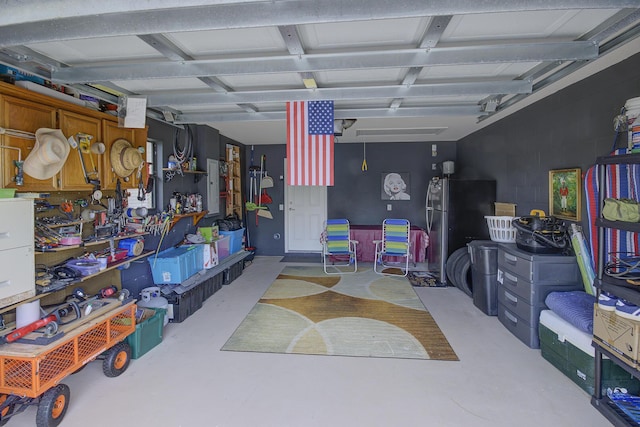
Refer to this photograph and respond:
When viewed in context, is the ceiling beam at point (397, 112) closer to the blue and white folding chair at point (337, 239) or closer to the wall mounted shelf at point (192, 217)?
the wall mounted shelf at point (192, 217)

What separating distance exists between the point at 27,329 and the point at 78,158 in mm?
1330

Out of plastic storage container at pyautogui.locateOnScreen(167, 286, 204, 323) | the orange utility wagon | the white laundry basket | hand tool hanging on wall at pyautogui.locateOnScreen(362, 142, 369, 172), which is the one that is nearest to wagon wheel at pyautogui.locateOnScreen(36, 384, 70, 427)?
the orange utility wagon

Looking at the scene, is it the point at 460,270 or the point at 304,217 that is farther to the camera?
the point at 304,217

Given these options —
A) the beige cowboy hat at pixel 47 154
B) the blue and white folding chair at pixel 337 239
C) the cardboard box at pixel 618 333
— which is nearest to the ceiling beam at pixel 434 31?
the cardboard box at pixel 618 333

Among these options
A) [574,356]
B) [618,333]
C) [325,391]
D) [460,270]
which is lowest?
[325,391]

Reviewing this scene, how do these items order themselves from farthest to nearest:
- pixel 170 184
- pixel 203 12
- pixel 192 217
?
pixel 192 217, pixel 170 184, pixel 203 12

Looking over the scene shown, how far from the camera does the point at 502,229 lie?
3723mm

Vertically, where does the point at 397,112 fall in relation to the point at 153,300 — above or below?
above

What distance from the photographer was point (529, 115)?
12.6 ft

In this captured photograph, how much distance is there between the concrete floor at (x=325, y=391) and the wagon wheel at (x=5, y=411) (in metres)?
0.07

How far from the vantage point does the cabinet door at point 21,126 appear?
6.69 feet

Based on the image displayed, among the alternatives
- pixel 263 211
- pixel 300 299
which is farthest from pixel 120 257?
pixel 263 211

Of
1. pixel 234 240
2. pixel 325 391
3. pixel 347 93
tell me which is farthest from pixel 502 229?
pixel 234 240

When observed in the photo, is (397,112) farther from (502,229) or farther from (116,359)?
(116,359)
